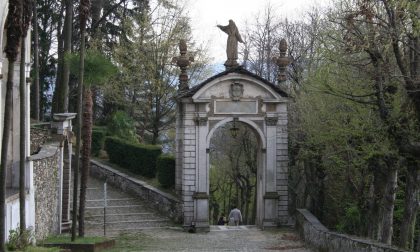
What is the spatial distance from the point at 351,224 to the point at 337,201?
3.26 ft

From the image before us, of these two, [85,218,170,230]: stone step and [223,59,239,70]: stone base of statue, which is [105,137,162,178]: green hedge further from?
[223,59,239,70]: stone base of statue

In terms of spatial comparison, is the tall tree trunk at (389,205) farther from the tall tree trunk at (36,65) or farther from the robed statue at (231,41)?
the tall tree trunk at (36,65)

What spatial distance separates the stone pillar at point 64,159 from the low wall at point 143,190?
461 cm

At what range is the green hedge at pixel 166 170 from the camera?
27141 mm

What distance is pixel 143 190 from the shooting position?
2800cm

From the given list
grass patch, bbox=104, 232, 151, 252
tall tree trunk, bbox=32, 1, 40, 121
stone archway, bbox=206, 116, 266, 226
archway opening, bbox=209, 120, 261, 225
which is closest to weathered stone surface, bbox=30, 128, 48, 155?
grass patch, bbox=104, 232, 151, 252

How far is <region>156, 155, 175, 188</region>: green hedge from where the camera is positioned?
27.1m

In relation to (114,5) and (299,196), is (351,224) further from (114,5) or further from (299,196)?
(114,5)

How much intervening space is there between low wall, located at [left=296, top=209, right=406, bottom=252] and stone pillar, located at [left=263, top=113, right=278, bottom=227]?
1873 millimetres

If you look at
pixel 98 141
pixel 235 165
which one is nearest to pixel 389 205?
pixel 235 165

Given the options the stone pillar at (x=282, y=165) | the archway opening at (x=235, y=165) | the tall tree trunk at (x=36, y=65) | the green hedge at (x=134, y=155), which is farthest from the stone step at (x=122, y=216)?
the tall tree trunk at (x=36, y=65)

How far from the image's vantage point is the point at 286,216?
24.8m

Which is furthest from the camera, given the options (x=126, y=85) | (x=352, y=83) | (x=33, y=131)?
(x=126, y=85)

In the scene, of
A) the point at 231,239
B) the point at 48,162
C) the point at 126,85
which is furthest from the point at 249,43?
the point at 48,162
